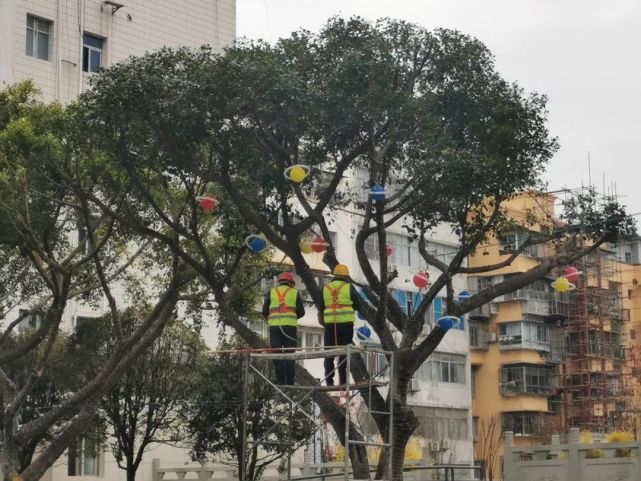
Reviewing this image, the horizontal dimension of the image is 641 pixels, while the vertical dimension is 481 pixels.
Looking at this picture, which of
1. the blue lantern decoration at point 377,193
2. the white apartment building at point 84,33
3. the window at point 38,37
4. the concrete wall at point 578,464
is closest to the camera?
the blue lantern decoration at point 377,193

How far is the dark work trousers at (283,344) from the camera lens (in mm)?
19016

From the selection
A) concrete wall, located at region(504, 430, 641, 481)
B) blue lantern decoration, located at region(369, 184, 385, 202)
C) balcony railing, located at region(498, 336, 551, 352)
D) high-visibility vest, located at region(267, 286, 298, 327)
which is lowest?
concrete wall, located at region(504, 430, 641, 481)

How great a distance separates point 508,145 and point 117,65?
7.11 meters

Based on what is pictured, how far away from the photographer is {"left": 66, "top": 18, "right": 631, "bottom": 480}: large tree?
20125mm

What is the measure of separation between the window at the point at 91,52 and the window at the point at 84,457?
12206 mm

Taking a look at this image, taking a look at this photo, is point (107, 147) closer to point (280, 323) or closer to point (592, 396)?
point (280, 323)

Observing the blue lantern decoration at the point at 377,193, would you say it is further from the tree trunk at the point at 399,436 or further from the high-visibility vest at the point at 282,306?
the tree trunk at the point at 399,436

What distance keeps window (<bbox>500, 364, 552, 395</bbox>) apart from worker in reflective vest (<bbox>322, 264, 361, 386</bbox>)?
38.4m

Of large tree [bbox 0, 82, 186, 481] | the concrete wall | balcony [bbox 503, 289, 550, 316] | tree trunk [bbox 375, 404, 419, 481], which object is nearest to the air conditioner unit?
balcony [bbox 503, 289, 550, 316]

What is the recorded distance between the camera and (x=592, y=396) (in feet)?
184

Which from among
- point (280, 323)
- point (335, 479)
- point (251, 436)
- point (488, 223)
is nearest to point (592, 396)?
point (251, 436)

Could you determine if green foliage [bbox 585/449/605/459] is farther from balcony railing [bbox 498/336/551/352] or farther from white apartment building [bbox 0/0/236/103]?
balcony railing [bbox 498/336/551/352]

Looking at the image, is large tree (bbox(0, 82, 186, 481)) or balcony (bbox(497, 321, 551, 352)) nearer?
large tree (bbox(0, 82, 186, 481))

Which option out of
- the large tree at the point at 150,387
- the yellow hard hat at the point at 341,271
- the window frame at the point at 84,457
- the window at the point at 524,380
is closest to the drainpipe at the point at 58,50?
the large tree at the point at 150,387
